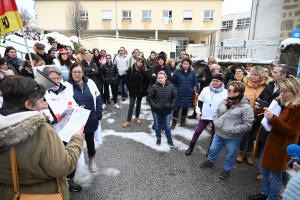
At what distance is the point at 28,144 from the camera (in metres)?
1.33

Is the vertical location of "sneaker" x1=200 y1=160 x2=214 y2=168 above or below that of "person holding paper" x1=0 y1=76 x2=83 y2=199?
below

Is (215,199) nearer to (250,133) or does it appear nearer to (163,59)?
(250,133)

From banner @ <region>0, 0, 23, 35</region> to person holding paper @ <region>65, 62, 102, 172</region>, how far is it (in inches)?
39.3

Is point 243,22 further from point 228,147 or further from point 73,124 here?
point 73,124

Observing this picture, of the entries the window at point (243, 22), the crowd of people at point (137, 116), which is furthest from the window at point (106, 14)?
the crowd of people at point (137, 116)

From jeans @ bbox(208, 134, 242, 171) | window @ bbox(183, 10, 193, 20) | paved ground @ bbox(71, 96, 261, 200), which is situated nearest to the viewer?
paved ground @ bbox(71, 96, 261, 200)

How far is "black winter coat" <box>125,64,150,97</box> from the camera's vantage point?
5699mm

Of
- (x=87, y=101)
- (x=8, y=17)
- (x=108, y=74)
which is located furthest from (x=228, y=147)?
(x=108, y=74)

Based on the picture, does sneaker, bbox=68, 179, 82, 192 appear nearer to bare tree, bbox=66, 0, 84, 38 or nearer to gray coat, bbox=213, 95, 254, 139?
gray coat, bbox=213, 95, 254, 139

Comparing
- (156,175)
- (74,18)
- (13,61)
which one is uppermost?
(74,18)

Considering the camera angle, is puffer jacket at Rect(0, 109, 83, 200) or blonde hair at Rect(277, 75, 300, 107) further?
blonde hair at Rect(277, 75, 300, 107)

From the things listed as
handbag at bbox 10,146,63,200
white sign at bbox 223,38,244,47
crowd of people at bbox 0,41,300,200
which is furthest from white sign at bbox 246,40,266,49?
handbag at bbox 10,146,63,200

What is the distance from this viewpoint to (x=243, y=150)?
402 cm

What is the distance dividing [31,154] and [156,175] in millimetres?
2540
